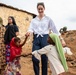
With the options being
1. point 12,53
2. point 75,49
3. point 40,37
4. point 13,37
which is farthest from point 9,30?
point 75,49

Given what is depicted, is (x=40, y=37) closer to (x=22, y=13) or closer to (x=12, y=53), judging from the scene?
(x=12, y=53)

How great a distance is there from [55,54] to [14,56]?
1.46 meters

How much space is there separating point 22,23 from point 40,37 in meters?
10.4

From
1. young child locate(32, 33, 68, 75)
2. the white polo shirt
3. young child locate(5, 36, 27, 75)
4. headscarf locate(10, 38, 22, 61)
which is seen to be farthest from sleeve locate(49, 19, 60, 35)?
headscarf locate(10, 38, 22, 61)

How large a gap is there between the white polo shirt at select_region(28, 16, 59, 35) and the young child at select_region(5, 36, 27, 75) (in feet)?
3.25

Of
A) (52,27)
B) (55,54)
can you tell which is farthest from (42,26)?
(55,54)

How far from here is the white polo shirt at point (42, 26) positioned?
20.3ft

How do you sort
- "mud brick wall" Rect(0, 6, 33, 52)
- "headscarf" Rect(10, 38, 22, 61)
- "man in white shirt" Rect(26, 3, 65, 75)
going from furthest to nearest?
"mud brick wall" Rect(0, 6, 33, 52) < "headscarf" Rect(10, 38, 22, 61) < "man in white shirt" Rect(26, 3, 65, 75)

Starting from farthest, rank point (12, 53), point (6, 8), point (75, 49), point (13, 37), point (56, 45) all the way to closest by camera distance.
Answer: point (75, 49) → point (6, 8) → point (13, 37) → point (12, 53) → point (56, 45)

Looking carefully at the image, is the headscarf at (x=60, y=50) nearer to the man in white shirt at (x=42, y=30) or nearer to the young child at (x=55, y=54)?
the young child at (x=55, y=54)

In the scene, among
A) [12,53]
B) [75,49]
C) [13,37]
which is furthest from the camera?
[75,49]

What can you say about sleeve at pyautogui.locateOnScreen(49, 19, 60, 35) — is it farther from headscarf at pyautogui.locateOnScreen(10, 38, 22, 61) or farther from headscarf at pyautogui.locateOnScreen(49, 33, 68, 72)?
headscarf at pyautogui.locateOnScreen(10, 38, 22, 61)

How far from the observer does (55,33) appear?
6188mm

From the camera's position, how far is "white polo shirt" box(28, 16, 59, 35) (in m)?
6.18
